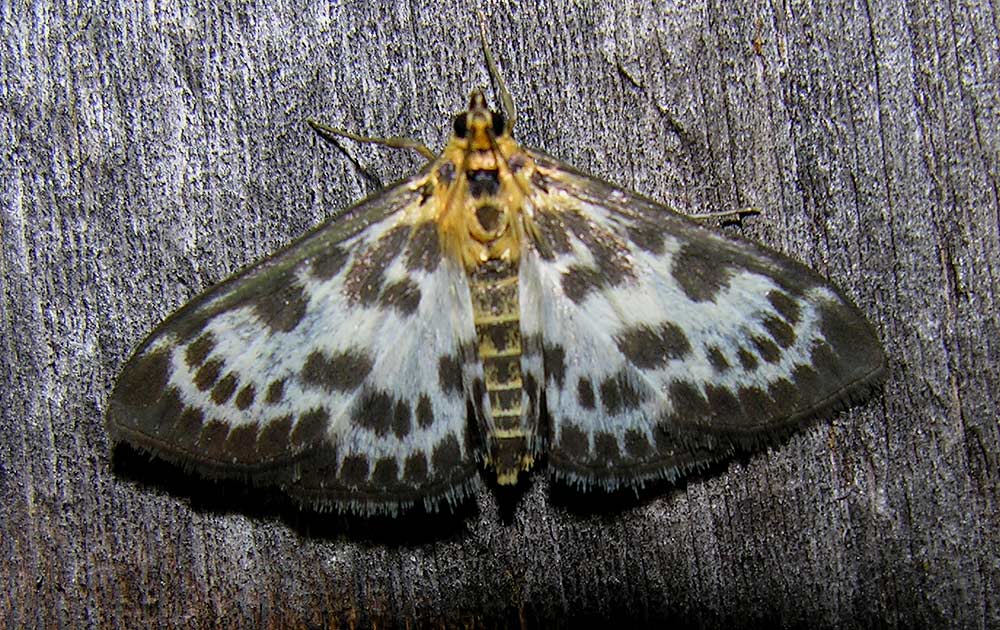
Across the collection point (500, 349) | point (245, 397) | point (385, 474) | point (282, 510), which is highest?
point (500, 349)

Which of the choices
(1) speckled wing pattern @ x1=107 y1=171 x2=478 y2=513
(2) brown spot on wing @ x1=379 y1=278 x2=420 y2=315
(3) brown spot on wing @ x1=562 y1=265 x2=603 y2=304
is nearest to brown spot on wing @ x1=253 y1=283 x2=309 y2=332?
(1) speckled wing pattern @ x1=107 y1=171 x2=478 y2=513

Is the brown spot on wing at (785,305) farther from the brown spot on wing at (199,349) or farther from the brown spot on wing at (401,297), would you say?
the brown spot on wing at (199,349)

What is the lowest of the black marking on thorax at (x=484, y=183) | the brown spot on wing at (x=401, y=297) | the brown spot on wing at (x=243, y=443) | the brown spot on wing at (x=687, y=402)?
the brown spot on wing at (x=243, y=443)

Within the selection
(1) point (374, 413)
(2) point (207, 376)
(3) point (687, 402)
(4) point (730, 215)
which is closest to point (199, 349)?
(2) point (207, 376)

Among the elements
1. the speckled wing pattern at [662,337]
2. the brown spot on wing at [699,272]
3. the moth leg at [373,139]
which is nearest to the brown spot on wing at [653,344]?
the speckled wing pattern at [662,337]

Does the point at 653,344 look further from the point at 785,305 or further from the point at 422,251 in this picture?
the point at 422,251

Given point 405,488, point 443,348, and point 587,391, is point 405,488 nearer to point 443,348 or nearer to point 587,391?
point 443,348
